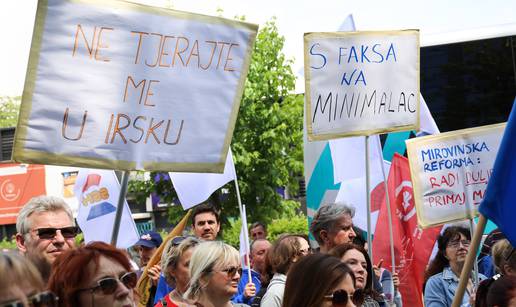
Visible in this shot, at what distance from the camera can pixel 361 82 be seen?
670 centimetres

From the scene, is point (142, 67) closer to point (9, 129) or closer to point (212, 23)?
point (212, 23)

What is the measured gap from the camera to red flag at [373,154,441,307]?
7977 mm

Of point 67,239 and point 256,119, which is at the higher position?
point 256,119

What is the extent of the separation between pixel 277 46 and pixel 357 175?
18400 mm

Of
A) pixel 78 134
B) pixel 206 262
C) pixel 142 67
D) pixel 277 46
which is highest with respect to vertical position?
pixel 277 46

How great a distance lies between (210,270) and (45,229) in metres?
0.91

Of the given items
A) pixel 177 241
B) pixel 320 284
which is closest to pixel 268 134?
pixel 177 241

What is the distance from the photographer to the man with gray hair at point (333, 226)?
6211 millimetres

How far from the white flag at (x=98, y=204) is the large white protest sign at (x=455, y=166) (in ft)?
9.61

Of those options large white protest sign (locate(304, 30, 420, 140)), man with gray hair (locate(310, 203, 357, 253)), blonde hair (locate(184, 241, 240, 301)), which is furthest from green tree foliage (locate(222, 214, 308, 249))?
blonde hair (locate(184, 241, 240, 301))

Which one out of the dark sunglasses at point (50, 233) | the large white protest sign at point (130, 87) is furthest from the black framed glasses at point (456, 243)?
the dark sunglasses at point (50, 233)

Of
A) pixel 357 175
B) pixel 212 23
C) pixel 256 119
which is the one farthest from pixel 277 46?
pixel 212 23

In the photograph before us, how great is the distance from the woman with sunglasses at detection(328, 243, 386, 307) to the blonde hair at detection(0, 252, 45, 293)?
125 inches

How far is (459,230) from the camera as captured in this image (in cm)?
777
